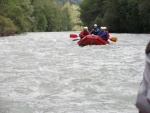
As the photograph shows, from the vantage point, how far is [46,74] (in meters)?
11.1

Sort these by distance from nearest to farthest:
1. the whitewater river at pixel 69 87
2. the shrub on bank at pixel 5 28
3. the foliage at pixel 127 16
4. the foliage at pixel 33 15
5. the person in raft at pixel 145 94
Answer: the person in raft at pixel 145 94, the whitewater river at pixel 69 87, the shrub on bank at pixel 5 28, the foliage at pixel 127 16, the foliage at pixel 33 15

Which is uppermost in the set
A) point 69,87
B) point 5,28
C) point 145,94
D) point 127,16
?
point 145,94

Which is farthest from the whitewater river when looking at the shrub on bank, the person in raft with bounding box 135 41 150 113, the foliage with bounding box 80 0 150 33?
the foliage with bounding box 80 0 150 33

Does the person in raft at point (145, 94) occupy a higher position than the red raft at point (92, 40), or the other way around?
the person in raft at point (145, 94)

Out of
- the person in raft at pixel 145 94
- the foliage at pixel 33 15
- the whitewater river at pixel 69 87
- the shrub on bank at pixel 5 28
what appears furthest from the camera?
the foliage at pixel 33 15

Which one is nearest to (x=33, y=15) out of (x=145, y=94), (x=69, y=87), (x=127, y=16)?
(x=127, y=16)

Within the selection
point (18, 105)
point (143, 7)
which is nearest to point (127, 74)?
point (18, 105)

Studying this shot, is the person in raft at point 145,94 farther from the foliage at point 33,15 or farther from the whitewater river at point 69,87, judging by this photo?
the foliage at point 33,15

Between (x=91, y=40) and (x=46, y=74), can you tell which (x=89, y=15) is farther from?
(x=46, y=74)

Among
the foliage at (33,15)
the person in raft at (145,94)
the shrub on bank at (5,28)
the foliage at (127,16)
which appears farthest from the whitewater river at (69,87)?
the foliage at (33,15)

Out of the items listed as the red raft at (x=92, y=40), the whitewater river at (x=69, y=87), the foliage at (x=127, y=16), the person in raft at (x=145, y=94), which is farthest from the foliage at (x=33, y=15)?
the person in raft at (x=145, y=94)

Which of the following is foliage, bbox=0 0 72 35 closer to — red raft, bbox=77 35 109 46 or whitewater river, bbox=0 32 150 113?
red raft, bbox=77 35 109 46

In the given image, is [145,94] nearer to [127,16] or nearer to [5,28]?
[5,28]

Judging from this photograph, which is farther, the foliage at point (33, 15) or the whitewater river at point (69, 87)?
the foliage at point (33, 15)
